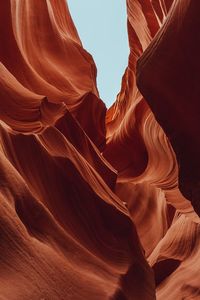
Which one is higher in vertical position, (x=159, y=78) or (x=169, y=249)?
(x=159, y=78)

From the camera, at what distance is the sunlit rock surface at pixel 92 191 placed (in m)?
2.33

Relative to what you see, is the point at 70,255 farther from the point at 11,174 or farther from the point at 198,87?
the point at 198,87

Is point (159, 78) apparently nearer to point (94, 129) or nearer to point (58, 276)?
point (58, 276)

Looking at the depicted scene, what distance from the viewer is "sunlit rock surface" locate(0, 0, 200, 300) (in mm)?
Answer: 2334

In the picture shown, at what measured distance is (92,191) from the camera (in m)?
3.17

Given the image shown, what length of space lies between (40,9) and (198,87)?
3.91 m

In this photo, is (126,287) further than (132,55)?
No

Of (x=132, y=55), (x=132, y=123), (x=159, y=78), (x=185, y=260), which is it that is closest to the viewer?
(x=159, y=78)

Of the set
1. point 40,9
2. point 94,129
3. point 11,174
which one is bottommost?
point 94,129

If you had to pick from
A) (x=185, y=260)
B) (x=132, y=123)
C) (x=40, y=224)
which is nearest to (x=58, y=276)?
(x=40, y=224)

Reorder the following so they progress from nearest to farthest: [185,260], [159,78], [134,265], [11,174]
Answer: [11,174] < [159,78] < [134,265] < [185,260]

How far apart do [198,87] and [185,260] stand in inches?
54.3

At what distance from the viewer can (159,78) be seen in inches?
105

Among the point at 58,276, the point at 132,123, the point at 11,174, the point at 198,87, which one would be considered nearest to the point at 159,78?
the point at 198,87
